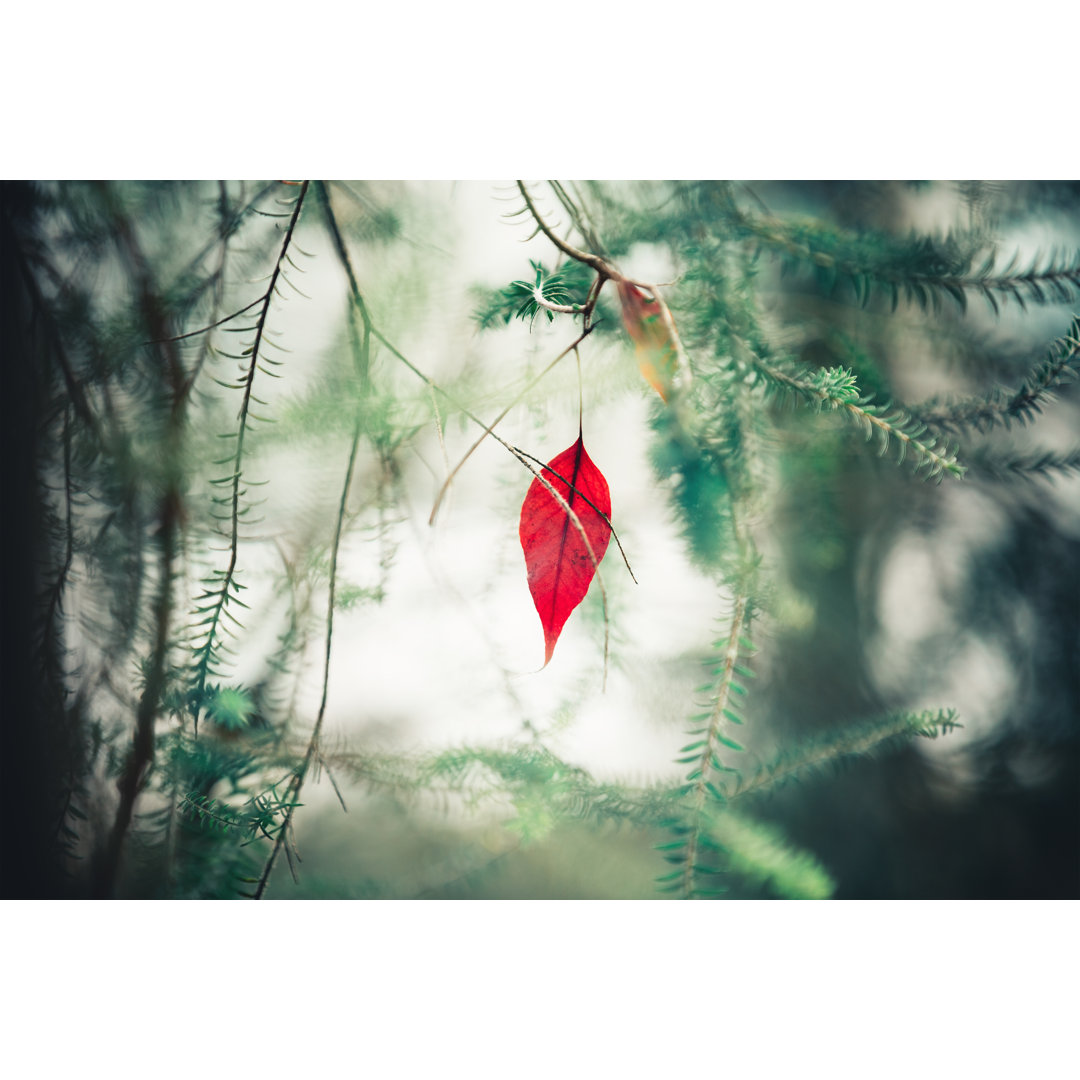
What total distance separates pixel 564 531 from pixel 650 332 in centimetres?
14

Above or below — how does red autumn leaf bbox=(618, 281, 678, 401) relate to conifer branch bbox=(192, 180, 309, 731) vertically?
above

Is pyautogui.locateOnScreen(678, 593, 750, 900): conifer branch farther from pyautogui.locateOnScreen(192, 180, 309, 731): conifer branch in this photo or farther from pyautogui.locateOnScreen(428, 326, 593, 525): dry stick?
pyautogui.locateOnScreen(192, 180, 309, 731): conifer branch

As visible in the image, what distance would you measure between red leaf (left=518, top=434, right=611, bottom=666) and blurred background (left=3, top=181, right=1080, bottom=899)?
0.5 inches

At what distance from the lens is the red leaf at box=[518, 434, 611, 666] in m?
0.42

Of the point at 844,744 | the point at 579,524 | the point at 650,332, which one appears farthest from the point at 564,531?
the point at 844,744

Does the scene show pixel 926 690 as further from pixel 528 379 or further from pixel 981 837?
pixel 528 379

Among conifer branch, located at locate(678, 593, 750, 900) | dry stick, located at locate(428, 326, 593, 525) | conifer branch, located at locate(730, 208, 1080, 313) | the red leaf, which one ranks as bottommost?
conifer branch, located at locate(678, 593, 750, 900)

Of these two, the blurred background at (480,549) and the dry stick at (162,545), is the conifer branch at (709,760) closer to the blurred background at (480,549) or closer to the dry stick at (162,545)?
the blurred background at (480,549)

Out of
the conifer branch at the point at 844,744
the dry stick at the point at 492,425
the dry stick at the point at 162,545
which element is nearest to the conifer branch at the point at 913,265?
the dry stick at the point at 492,425

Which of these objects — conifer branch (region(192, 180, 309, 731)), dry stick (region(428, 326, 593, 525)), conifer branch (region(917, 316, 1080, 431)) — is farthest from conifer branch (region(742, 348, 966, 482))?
conifer branch (region(192, 180, 309, 731))
